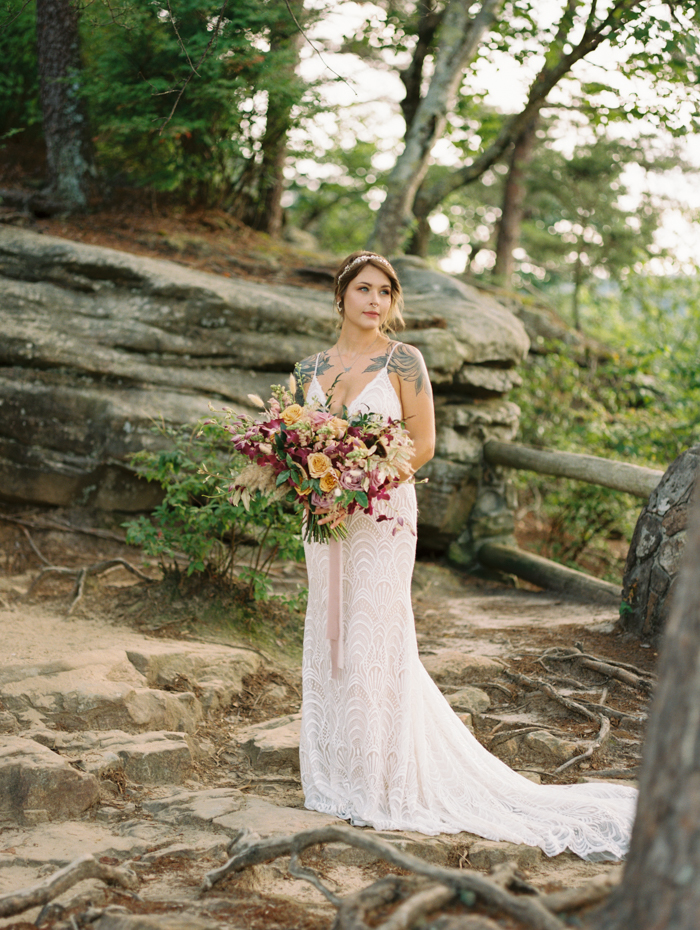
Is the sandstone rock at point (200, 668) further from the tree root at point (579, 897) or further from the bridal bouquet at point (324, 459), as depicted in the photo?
the tree root at point (579, 897)

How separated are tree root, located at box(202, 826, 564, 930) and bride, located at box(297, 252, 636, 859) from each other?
2.91ft

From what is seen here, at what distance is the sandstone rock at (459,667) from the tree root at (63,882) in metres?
2.99

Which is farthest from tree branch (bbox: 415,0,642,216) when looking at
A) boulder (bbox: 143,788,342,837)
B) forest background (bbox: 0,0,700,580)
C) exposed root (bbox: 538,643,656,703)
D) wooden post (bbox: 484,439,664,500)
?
boulder (bbox: 143,788,342,837)

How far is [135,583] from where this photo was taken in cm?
654

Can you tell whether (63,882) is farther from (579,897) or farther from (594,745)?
(594,745)

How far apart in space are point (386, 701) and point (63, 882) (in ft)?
5.74

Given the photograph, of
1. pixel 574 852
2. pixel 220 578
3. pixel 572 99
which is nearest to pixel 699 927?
pixel 574 852

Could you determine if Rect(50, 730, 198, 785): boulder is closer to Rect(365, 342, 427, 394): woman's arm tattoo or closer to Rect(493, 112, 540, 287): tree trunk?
Rect(365, 342, 427, 394): woman's arm tattoo

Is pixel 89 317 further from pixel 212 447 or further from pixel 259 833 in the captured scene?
pixel 259 833

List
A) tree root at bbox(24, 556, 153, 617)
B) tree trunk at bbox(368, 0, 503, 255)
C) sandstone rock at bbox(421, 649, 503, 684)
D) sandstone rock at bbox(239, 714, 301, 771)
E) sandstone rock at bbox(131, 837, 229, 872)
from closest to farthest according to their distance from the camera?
sandstone rock at bbox(131, 837, 229, 872) < sandstone rock at bbox(239, 714, 301, 771) < sandstone rock at bbox(421, 649, 503, 684) < tree root at bbox(24, 556, 153, 617) < tree trunk at bbox(368, 0, 503, 255)

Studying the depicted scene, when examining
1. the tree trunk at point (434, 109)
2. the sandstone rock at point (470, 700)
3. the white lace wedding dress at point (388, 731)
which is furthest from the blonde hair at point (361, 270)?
the tree trunk at point (434, 109)

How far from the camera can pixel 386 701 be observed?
12.7 ft

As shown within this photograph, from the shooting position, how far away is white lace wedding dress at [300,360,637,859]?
3.64 metres

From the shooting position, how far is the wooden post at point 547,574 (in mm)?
7203
